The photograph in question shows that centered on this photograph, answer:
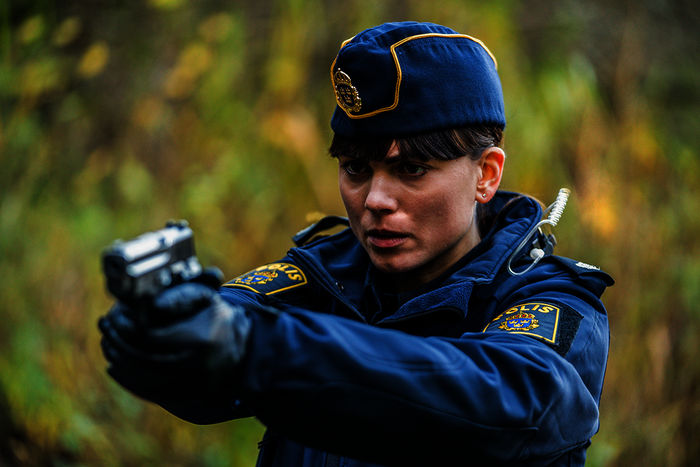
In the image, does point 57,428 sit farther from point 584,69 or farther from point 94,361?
point 584,69

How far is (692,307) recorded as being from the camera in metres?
3.37

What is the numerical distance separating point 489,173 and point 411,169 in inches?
11.4

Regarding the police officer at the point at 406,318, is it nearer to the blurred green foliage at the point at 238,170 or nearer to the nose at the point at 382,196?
the nose at the point at 382,196

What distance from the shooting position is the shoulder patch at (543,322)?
135 centimetres

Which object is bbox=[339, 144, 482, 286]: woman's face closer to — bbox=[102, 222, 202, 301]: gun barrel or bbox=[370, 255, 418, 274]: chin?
bbox=[370, 255, 418, 274]: chin

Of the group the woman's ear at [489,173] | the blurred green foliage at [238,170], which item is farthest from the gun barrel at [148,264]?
the blurred green foliage at [238,170]

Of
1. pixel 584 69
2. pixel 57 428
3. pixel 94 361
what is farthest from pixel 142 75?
pixel 584 69

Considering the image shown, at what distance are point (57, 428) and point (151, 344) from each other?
2.67 m

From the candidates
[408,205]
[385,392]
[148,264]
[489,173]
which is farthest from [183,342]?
[489,173]

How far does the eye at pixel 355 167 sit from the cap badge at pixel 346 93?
0.43ft

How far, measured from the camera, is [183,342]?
97cm

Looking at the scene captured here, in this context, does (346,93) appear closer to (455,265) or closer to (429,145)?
(429,145)

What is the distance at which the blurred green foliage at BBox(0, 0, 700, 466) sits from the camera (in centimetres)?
326

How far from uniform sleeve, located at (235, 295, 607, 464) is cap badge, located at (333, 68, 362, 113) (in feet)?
2.44
